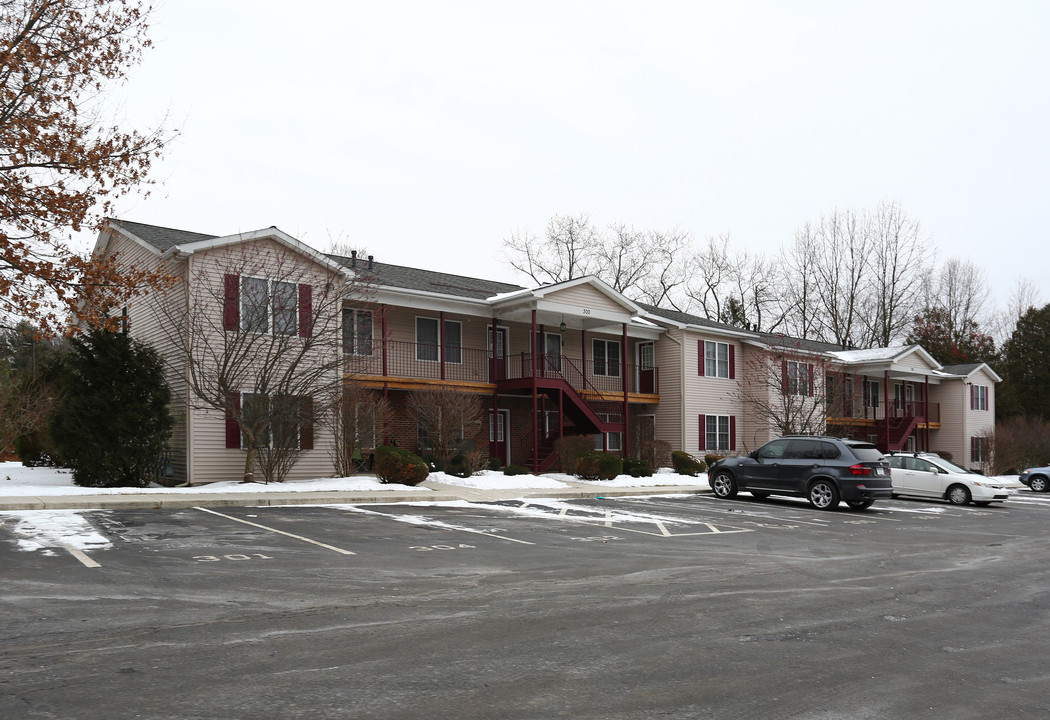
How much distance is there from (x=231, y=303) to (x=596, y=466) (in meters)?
11.8

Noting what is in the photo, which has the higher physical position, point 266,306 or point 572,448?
point 266,306

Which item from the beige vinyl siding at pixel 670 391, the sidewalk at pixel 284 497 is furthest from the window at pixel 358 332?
the beige vinyl siding at pixel 670 391

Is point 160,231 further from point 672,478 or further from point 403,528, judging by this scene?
point 672,478

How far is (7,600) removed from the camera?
794 cm

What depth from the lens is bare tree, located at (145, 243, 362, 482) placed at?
20844 millimetres

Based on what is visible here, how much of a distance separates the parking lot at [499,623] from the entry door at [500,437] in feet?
51.9

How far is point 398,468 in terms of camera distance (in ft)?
72.1

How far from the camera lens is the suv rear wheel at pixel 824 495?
65.2ft

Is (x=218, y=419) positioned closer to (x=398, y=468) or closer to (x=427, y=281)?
(x=398, y=468)

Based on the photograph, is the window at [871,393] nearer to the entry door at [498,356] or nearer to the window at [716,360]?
the window at [716,360]

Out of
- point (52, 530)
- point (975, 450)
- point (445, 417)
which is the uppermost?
point (445, 417)

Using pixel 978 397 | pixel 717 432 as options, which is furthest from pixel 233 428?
pixel 978 397

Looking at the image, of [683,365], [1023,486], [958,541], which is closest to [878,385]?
[1023,486]

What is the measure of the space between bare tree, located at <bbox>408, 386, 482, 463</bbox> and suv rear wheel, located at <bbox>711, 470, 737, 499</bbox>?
7.36 meters
